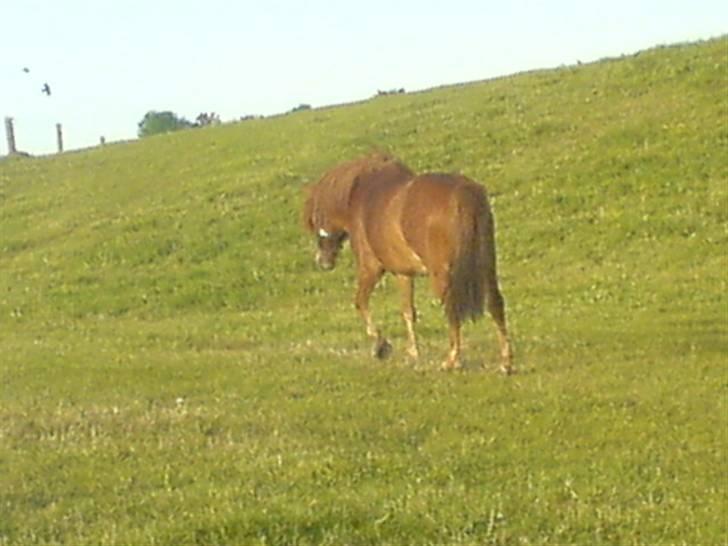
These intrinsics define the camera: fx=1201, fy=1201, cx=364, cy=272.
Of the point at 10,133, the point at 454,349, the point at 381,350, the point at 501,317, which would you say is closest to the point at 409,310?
the point at 381,350

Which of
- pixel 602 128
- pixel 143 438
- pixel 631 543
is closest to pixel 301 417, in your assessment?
pixel 143 438

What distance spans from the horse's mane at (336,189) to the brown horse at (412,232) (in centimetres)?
1

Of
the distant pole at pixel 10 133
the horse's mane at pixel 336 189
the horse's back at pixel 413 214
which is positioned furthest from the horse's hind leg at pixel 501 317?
the distant pole at pixel 10 133

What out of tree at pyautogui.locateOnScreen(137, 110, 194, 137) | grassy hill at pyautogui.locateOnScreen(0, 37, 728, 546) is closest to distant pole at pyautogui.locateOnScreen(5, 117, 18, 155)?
grassy hill at pyautogui.locateOnScreen(0, 37, 728, 546)

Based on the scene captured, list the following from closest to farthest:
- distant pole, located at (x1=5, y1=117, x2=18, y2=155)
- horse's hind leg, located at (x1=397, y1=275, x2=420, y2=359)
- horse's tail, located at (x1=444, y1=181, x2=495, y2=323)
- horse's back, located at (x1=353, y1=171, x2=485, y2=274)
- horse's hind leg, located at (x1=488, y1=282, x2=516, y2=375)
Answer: horse's tail, located at (x1=444, y1=181, x2=495, y2=323) < horse's back, located at (x1=353, y1=171, x2=485, y2=274) < horse's hind leg, located at (x1=488, y1=282, x2=516, y2=375) < horse's hind leg, located at (x1=397, y1=275, x2=420, y2=359) < distant pole, located at (x1=5, y1=117, x2=18, y2=155)

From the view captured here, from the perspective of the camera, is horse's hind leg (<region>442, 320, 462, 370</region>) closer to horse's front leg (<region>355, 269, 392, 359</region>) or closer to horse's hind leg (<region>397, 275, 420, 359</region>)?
horse's hind leg (<region>397, 275, 420, 359</region>)

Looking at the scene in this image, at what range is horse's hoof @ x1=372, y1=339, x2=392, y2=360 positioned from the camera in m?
13.4

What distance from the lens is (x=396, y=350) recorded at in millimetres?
14133

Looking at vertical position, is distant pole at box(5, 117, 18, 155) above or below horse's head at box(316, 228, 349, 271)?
above

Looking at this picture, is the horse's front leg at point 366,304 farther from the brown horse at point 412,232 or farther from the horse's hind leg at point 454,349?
the horse's hind leg at point 454,349

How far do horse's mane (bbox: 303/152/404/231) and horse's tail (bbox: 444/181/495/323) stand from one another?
214cm

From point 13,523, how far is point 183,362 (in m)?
6.39

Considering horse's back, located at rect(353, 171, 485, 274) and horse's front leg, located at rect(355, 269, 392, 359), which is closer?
horse's back, located at rect(353, 171, 485, 274)

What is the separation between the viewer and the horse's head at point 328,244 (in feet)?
47.9
